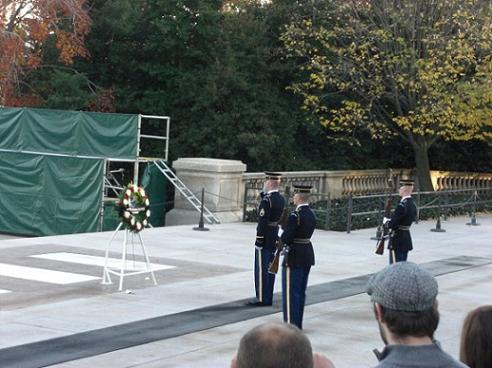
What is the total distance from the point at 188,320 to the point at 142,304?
3.47 feet

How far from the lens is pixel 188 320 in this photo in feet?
35.6

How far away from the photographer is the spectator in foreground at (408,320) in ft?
10.2

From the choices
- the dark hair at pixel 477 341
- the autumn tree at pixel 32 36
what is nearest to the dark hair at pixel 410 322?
the dark hair at pixel 477 341

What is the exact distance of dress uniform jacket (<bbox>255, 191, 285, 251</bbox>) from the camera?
1187 cm

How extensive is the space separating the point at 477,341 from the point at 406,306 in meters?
0.40

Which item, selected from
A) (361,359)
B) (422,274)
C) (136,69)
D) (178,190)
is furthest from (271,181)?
(136,69)

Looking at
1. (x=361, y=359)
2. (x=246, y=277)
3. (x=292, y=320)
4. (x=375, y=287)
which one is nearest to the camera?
(x=375, y=287)

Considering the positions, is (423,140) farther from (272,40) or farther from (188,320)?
(188,320)

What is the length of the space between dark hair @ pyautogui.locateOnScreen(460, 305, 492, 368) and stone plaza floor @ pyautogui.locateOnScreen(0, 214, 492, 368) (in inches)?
220

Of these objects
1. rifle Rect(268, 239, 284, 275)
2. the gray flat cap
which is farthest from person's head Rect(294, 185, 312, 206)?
the gray flat cap

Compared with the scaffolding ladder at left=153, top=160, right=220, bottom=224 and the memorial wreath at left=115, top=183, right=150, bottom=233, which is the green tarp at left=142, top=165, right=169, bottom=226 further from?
the memorial wreath at left=115, top=183, right=150, bottom=233

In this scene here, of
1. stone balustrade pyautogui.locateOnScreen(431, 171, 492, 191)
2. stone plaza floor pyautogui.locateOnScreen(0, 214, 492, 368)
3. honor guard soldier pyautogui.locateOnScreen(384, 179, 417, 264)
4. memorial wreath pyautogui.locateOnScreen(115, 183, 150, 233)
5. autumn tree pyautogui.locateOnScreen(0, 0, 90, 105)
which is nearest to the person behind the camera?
stone plaza floor pyautogui.locateOnScreen(0, 214, 492, 368)

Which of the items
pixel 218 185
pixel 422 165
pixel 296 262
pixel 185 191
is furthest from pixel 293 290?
pixel 422 165

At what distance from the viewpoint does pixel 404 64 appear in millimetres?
26594
